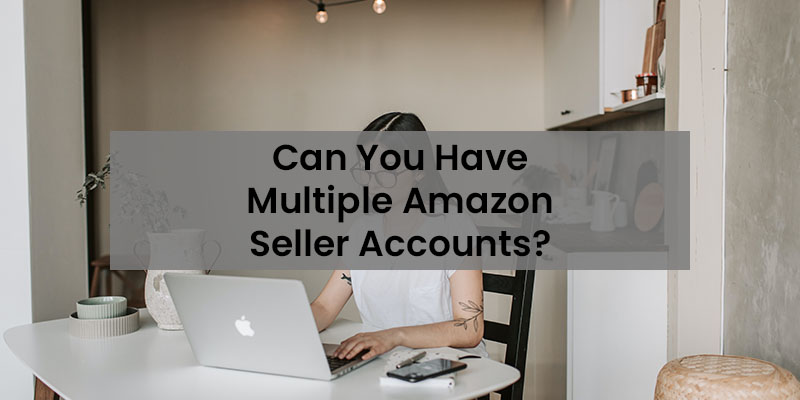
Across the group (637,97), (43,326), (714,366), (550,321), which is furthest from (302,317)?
(550,321)

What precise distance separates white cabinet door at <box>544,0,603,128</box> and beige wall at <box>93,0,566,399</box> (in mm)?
204

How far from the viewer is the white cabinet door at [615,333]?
206 cm

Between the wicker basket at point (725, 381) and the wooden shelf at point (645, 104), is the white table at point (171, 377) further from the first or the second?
the wooden shelf at point (645, 104)

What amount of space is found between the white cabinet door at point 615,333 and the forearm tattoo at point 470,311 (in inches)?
31.0

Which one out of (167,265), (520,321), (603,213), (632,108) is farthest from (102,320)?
(632,108)

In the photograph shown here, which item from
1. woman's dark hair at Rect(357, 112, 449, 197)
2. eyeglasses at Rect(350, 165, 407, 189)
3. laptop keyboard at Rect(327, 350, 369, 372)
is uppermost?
woman's dark hair at Rect(357, 112, 449, 197)

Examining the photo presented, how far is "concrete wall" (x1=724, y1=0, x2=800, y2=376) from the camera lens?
1.33 meters

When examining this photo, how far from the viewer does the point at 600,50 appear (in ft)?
9.14

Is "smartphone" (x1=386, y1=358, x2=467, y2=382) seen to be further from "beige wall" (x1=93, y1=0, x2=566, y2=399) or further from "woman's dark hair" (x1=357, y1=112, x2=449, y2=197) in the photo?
"beige wall" (x1=93, y1=0, x2=566, y2=399)

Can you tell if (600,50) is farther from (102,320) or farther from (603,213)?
(102,320)

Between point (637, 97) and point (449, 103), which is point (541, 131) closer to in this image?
point (449, 103)

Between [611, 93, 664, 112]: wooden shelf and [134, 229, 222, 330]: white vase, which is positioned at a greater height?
[611, 93, 664, 112]: wooden shelf

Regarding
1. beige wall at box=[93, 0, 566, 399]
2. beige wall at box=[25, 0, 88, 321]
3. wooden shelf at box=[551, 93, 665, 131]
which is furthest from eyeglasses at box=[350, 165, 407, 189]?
beige wall at box=[93, 0, 566, 399]

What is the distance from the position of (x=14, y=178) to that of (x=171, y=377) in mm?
980
